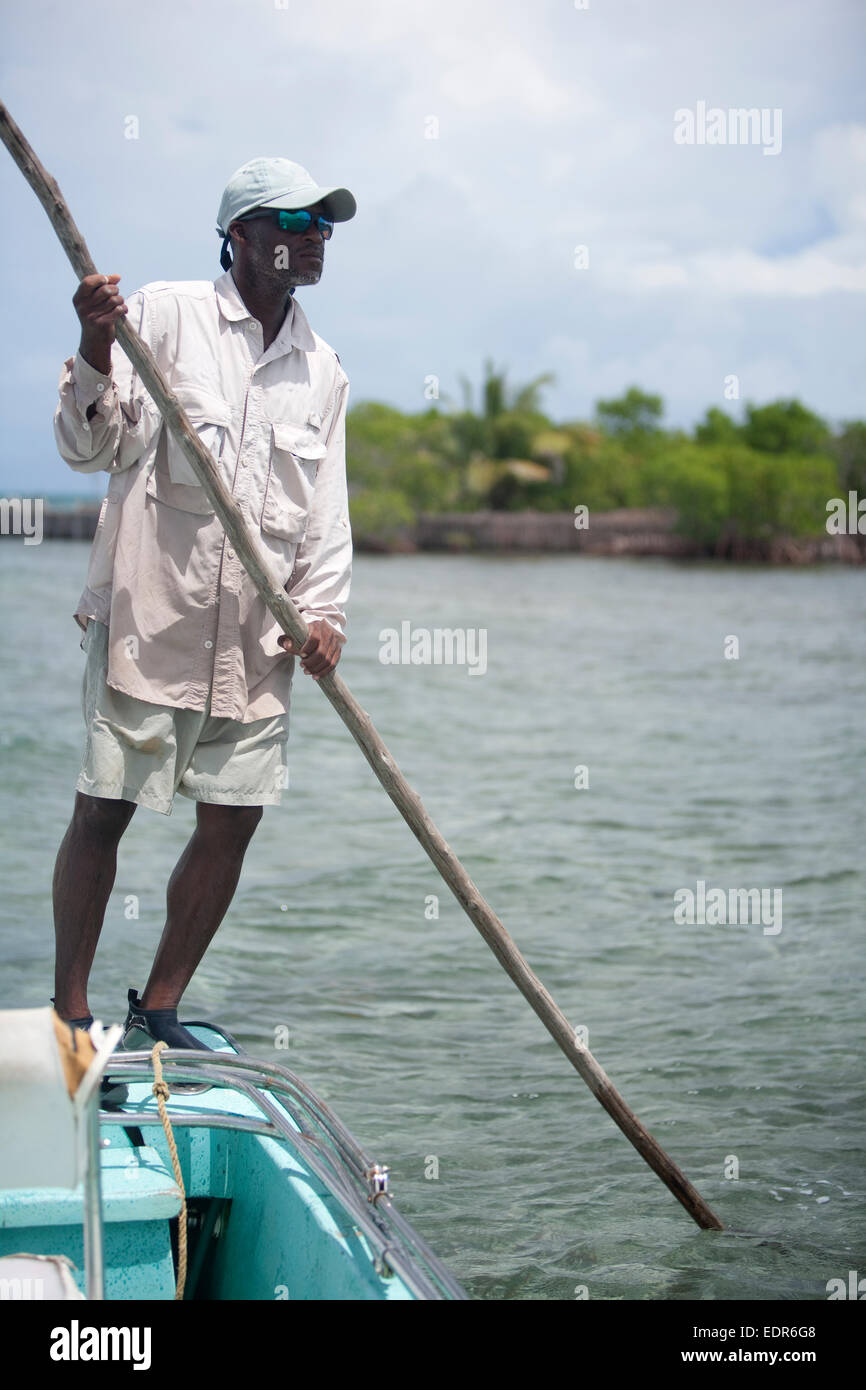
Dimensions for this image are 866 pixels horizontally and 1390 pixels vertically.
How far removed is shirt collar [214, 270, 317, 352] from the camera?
3.29 meters

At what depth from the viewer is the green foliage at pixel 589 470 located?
55875mm

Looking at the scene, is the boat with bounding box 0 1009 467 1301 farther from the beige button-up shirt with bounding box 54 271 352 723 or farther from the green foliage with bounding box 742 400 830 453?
the green foliage with bounding box 742 400 830 453

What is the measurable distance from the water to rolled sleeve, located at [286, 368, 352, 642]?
1.94 m

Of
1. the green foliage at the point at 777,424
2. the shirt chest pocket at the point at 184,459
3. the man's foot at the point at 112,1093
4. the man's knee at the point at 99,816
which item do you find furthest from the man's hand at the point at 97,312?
the green foliage at the point at 777,424

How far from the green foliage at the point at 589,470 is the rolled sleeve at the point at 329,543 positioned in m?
52.6

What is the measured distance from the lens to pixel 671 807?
11.6 m

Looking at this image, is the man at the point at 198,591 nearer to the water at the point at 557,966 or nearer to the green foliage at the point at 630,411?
the water at the point at 557,966

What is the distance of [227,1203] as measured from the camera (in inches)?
119

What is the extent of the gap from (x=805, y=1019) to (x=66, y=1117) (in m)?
5.31

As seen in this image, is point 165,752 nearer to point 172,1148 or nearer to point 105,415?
point 105,415

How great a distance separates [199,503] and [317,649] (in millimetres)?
411

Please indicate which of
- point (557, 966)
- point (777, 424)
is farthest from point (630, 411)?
point (557, 966)

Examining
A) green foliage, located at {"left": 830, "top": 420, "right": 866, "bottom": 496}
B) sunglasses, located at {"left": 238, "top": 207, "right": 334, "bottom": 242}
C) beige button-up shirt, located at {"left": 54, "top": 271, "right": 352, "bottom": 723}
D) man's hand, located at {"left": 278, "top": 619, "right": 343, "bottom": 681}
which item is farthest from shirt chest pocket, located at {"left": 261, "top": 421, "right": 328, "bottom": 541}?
green foliage, located at {"left": 830, "top": 420, "right": 866, "bottom": 496}

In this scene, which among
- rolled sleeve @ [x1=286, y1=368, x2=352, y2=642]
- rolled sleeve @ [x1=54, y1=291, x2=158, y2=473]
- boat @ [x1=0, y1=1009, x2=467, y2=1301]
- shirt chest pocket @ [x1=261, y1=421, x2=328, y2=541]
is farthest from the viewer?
rolled sleeve @ [x1=286, y1=368, x2=352, y2=642]
